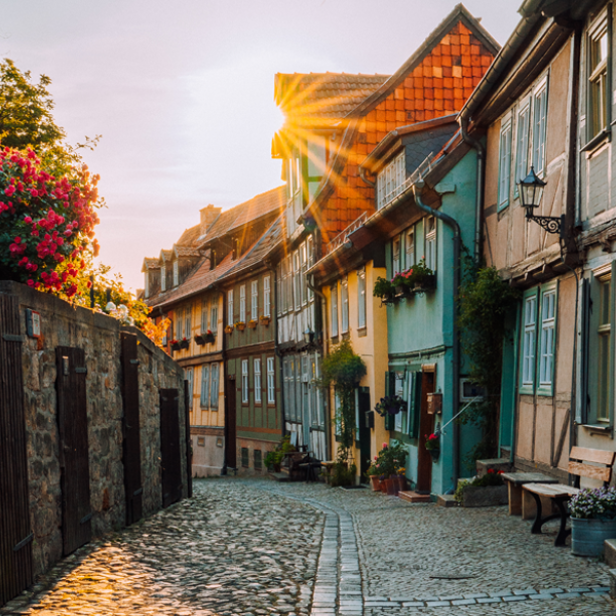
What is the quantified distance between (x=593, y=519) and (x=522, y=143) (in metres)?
5.82

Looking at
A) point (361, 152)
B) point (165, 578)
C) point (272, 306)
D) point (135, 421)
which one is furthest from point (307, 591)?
point (272, 306)

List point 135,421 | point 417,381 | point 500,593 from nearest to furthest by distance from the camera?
point 500,593, point 135,421, point 417,381

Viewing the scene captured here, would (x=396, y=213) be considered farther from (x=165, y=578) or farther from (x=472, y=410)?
(x=165, y=578)

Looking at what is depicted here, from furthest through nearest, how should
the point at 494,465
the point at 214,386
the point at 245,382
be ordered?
the point at 214,386 < the point at 245,382 < the point at 494,465

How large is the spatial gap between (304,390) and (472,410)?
12.0 meters

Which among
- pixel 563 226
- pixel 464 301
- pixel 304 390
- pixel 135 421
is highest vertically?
pixel 563 226

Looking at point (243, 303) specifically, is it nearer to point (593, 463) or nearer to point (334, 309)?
point (334, 309)

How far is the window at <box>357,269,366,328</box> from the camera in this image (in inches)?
742

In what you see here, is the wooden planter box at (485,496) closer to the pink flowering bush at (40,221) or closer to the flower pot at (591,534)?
the flower pot at (591,534)

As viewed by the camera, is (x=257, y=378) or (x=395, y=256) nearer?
(x=395, y=256)

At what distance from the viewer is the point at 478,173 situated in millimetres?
13961

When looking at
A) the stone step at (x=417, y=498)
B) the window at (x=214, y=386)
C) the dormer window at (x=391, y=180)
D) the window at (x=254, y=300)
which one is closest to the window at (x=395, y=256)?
the dormer window at (x=391, y=180)

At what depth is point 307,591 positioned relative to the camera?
684cm

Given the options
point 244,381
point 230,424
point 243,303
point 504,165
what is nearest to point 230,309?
point 243,303
